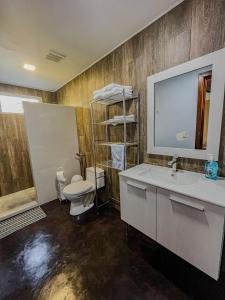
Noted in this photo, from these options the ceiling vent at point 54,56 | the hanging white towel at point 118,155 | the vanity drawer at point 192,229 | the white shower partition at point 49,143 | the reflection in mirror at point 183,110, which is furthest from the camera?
the white shower partition at point 49,143

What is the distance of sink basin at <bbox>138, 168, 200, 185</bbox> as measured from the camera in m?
1.29

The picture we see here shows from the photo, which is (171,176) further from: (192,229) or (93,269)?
(93,269)

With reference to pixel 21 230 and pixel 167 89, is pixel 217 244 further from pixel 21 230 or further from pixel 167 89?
pixel 21 230

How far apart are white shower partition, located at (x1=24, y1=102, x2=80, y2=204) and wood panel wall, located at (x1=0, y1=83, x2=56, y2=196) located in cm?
92

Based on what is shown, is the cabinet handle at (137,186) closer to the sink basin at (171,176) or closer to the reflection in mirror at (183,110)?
the sink basin at (171,176)

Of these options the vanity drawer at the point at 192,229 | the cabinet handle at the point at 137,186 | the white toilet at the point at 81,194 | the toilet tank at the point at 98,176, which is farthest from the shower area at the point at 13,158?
the vanity drawer at the point at 192,229

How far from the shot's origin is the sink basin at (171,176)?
1.29m

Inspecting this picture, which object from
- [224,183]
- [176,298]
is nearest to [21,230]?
[176,298]

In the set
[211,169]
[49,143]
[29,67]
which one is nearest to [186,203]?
[211,169]

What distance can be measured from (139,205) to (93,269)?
0.75 meters

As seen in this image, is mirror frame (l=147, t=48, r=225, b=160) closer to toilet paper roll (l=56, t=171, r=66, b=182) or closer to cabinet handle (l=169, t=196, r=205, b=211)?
cabinet handle (l=169, t=196, r=205, b=211)

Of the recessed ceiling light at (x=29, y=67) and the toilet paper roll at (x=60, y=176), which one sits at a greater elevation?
the recessed ceiling light at (x=29, y=67)

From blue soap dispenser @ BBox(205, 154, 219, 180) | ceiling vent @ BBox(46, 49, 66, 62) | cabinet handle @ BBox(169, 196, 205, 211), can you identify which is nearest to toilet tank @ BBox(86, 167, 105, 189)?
cabinet handle @ BBox(169, 196, 205, 211)

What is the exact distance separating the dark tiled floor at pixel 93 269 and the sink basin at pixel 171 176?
31.7 inches
